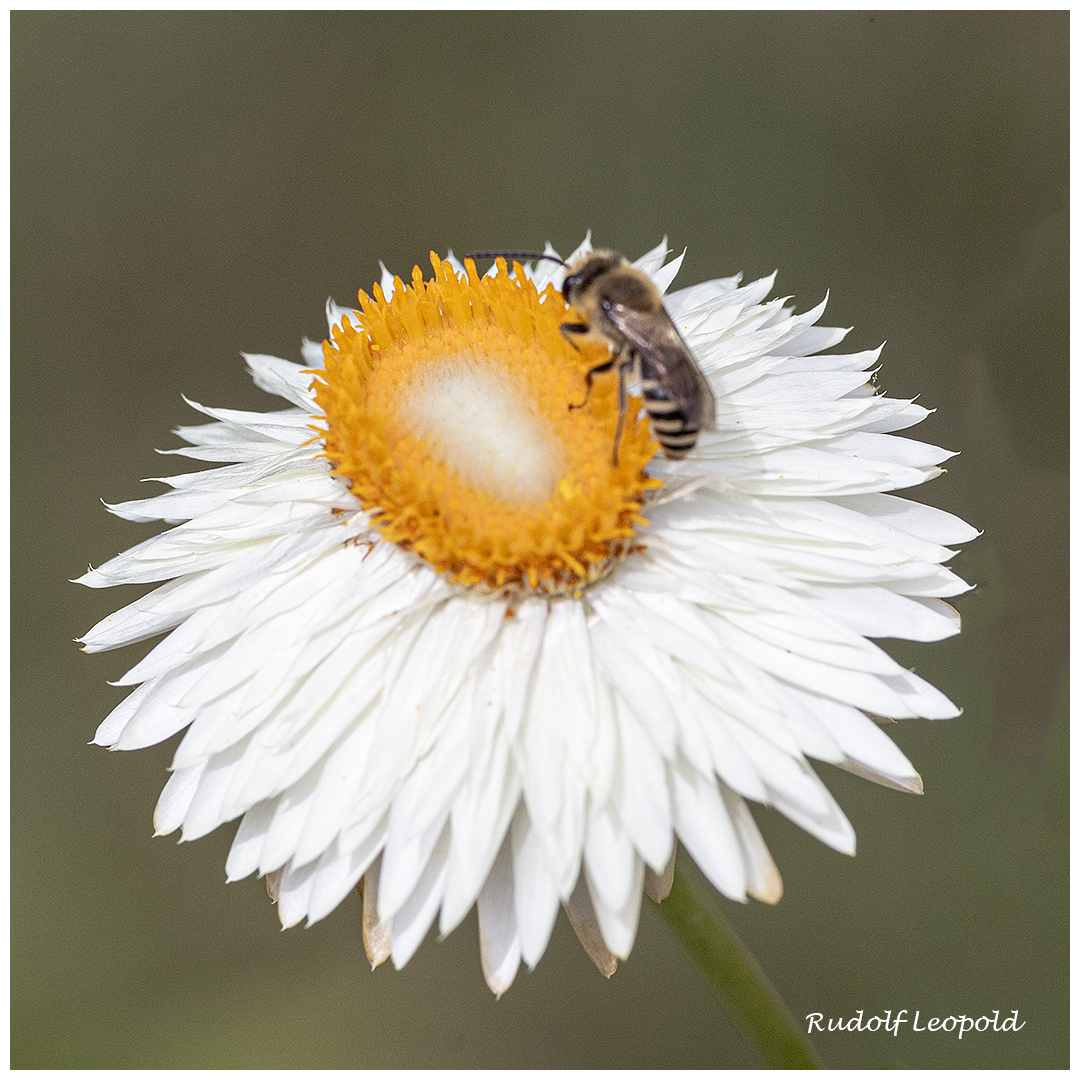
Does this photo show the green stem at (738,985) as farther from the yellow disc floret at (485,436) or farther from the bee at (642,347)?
the bee at (642,347)

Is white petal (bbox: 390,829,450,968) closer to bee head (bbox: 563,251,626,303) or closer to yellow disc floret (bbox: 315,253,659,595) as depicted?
yellow disc floret (bbox: 315,253,659,595)

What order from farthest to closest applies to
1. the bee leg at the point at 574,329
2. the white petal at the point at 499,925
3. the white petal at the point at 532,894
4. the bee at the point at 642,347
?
the bee leg at the point at 574,329, the bee at the point at 642,347, the white petal at the point at 499,925, the white petal at the point at 532,894

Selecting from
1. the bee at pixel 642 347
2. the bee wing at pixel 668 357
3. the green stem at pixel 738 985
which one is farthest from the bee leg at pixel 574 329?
the green stem at pixel 738 985

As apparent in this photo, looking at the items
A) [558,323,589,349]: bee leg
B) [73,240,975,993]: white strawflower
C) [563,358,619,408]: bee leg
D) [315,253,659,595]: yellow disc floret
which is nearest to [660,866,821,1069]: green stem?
[73,240,975,993]: white strawflower

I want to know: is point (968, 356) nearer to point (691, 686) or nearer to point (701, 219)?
point (701, 219)

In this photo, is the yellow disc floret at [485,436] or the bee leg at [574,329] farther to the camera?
the bee leg at [574,329]

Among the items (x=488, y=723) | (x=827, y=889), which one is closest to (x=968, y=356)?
(x=827, y=889)
